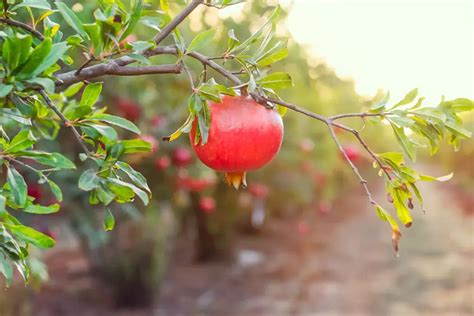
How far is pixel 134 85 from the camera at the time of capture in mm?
4980

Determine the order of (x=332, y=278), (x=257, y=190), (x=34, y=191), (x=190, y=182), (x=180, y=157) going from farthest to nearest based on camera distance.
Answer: (x=332, y=278), (x=257, y=190), (x=190, y=182), (x=180, y=157), (x=34, y=191)

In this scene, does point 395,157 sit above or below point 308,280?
above

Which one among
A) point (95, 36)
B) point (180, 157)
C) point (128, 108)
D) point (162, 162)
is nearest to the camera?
point (95, 36)

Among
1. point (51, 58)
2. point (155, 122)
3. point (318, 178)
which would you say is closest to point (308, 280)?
point (318, 178)

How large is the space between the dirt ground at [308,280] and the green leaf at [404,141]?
5.89 metres

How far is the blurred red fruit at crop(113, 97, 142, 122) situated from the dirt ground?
2616mm

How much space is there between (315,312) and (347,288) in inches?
52.9

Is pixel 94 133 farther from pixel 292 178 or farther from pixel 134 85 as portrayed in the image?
pixel 292 178

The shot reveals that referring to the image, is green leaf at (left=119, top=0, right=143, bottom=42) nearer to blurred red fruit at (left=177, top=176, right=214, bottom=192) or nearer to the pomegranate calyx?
the pomegranate calyx

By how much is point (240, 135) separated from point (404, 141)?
0.95 feet

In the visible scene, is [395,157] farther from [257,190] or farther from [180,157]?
[257,190]

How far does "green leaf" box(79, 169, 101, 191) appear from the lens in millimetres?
1137

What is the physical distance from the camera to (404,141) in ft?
3.94

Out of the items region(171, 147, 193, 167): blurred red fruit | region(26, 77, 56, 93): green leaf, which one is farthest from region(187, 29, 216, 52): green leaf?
region(171, 147, 193, 167): blurred red fruit
